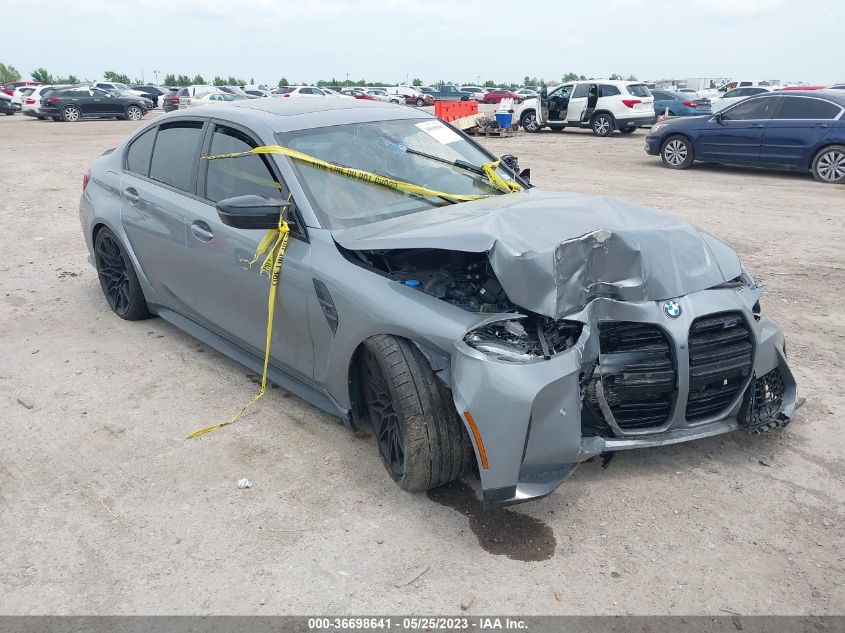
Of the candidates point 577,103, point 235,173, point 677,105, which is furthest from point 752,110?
point 677,105

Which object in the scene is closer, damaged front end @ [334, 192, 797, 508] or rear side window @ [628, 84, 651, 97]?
damaged front end @ [334, 192, 797, 508]

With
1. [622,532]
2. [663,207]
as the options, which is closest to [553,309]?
[622,532]

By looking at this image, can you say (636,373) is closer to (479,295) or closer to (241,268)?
(479,295)

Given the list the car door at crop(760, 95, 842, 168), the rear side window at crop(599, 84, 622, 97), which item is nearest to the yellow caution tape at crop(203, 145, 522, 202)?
the car door at crop(760, 95, 842, 168)

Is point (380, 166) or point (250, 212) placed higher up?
point (380, 166)

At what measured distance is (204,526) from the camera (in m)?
3.09

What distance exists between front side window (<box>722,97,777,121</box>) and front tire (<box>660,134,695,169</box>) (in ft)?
3.07

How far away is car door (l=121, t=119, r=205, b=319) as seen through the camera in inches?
175

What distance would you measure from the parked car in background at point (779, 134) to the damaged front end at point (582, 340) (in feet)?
34.3

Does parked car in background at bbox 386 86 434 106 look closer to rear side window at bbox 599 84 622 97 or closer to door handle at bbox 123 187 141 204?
rear side window at bbox 599 84 622 97

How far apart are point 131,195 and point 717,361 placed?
395 cm

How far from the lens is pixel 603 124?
20.9 meters

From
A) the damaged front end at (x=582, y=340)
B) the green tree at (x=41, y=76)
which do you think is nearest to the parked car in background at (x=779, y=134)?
the damaged front end at (x=582, y=340)

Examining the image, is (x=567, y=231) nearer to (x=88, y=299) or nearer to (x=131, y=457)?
(x=131, y=457)
